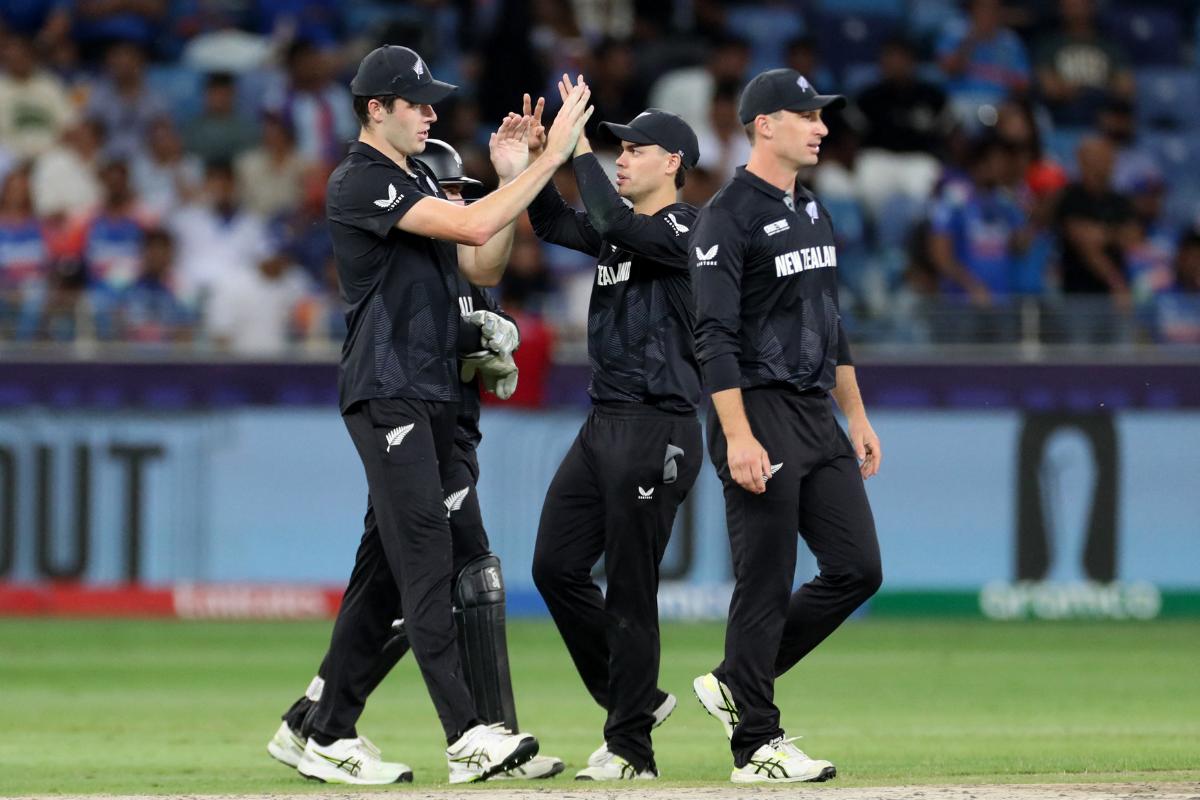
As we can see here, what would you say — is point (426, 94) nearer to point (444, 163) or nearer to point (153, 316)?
point (444, 163)

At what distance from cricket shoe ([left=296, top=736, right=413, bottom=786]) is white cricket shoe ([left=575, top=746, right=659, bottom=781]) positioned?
614 mm

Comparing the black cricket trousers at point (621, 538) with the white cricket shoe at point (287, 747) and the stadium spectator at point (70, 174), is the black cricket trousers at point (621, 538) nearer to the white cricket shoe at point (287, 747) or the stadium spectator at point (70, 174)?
the white cricket shoe at point (287, 747)

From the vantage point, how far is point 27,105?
16.6m

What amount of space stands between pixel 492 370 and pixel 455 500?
48 centimetres

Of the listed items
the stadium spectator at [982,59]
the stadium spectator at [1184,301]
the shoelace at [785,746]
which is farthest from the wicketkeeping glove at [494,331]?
the stadium spectator at [982,59]

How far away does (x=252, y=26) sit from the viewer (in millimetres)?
18156

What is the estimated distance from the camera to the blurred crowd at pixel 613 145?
575 inches

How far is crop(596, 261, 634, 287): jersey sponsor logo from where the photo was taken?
761 centimetres

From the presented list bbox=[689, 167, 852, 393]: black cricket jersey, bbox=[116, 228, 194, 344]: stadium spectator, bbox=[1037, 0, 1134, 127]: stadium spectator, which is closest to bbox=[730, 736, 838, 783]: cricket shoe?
bbox=[689, 167, 852, 393]: black cricket jersey

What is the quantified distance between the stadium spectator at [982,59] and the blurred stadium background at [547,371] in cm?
7

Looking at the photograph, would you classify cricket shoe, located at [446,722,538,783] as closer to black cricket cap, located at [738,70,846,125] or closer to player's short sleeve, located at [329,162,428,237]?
player's short sleeve, located at [329,162,428,237]

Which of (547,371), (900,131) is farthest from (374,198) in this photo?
(900,131)

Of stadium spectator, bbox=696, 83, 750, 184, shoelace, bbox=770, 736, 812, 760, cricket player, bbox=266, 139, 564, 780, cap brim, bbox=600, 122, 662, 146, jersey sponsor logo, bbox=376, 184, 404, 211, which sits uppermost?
stadium spectator, bbox=696, 83, 750, 184

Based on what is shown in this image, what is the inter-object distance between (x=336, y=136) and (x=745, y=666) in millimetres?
10172
